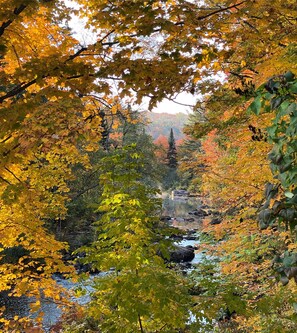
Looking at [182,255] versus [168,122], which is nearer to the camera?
[182,255]

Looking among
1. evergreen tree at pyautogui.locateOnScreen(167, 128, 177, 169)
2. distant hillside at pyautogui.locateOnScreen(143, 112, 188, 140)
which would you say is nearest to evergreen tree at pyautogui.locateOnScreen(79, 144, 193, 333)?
evergreen tree at pyautogui.locateOnScreen(167, 128, 177, 169)

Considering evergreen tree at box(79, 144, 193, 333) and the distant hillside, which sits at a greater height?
the distant hillside

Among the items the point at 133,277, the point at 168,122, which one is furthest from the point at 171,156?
the point at 168,122

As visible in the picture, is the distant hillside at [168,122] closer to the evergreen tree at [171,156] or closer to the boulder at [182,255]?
the evergreen tree at [171,156]

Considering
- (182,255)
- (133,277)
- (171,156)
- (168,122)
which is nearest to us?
(133,277)

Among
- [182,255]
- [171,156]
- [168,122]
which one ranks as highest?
[168,122]

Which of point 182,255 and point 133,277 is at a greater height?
point 133,277

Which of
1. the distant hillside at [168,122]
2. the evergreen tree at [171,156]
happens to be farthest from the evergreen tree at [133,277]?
the distant hillside at [168,122]

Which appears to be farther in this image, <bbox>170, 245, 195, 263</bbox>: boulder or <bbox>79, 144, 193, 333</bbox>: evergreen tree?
<bbox>170, 245, 195, 263</bbox>: boulder

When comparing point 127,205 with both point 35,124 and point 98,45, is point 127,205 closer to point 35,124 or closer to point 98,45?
point 35,124

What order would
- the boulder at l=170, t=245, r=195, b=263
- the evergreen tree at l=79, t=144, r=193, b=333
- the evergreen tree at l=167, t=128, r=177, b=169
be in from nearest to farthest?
the evergreen tree at l=79, t=144, r=193, b=333, the boulder at l=170, t=245, r=195, b=263, the evergreen tree at l=167, t=128, r=177, b=169

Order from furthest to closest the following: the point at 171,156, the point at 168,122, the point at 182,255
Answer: the point at 168,122
the point at 171,156
the point at 182,255

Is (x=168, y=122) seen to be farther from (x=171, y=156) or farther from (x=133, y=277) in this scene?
Result: (x=133, y=277)

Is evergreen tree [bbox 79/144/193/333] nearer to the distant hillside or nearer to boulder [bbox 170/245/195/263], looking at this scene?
boulder [bbox 170/245/195/263]
